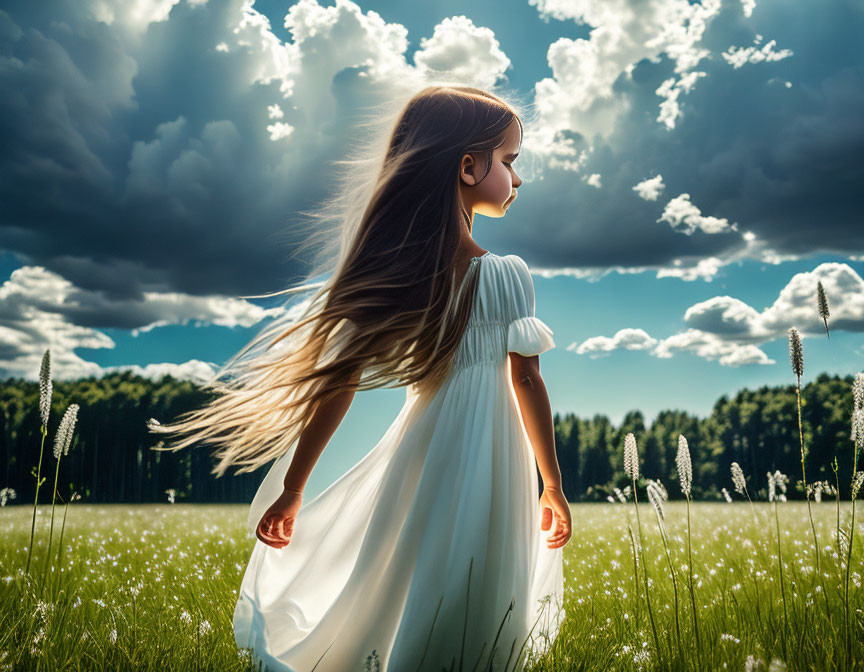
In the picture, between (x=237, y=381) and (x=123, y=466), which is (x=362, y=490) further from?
(x=123, y=466)

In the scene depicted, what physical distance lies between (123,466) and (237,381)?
3142 centimetres

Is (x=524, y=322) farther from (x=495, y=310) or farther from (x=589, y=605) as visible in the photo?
(x=589, y=605)

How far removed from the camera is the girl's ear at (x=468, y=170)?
11.2 feet

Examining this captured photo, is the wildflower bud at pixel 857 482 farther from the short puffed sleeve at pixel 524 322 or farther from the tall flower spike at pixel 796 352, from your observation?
the short puffed sleeve at pixel 524 322

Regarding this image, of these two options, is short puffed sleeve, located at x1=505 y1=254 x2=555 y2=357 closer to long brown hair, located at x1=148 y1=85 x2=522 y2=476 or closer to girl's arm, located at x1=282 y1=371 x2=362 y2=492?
long brown hair, located at x1=148 y1=85 x2=522 y2=476

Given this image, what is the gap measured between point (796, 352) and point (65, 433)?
11.5 ft

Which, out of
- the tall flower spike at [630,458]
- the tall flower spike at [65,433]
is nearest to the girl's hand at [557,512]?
the tall flower spike at [630,458]

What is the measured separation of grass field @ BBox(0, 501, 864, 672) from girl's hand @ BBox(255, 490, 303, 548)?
0.57 meters

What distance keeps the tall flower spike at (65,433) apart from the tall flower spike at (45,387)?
0.41 feet

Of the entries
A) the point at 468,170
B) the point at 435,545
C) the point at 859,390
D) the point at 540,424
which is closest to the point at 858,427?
the point at 859,390

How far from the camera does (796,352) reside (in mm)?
2637

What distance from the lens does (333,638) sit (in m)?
2.78

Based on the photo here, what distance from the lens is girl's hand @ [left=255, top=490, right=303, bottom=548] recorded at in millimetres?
3062

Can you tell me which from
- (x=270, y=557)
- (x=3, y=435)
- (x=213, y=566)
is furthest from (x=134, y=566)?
(x=3, y=435)
